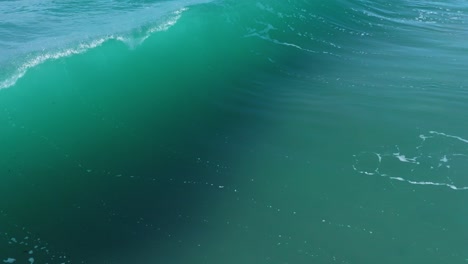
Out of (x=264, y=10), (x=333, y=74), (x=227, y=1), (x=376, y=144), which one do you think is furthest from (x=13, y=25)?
(x=376, y=144)

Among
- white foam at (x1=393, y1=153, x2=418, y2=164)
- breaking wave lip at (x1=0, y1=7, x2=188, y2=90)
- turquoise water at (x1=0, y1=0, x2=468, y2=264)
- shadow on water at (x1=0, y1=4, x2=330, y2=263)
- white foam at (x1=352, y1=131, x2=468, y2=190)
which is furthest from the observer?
breaking wave lip at (x1=0, y1=7, x2=188, y2=90)

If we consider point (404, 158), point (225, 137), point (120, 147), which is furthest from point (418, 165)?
point (120, 147)

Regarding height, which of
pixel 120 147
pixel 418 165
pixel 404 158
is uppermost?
pixel 120 147

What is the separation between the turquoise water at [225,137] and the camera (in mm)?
13914

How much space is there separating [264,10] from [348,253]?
2113cm

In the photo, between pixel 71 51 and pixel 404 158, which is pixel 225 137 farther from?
pixel 71 51

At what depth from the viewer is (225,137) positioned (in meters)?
18.2

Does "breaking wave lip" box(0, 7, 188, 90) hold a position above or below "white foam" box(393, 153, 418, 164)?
above

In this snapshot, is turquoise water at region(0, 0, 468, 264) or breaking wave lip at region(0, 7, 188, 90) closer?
turquoise water at region(0, 0, 468, 264)

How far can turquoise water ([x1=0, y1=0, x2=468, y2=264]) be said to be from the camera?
13.9 meters

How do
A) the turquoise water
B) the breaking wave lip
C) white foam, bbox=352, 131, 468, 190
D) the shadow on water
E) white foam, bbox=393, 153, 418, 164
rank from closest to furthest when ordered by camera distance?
the turquoise water, the shadow on water, white foam, bbox=352, 131, 468, 190, white foam, bbox=393, 153, 418, 164, the breaking wave lip

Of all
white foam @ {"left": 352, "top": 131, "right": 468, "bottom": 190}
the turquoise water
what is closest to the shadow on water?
the turquoise water

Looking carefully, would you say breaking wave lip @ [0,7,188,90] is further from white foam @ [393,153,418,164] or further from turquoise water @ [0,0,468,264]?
white foam @ [393,153,418,164]

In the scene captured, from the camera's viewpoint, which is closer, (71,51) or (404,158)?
(404,158)
